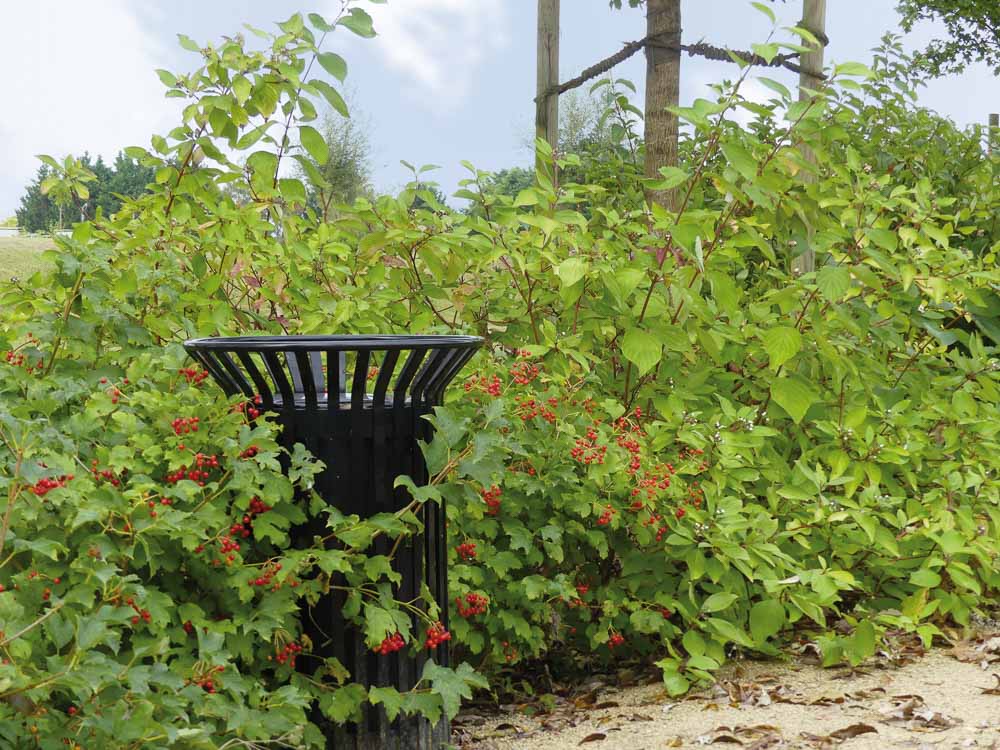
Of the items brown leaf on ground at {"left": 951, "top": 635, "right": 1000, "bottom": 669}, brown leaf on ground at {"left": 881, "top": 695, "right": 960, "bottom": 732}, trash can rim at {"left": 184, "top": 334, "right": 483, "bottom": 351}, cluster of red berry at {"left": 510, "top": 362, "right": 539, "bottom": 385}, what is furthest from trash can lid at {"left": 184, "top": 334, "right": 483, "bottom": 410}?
brown leaf on ground at {"left": 951, "top": 635, "right": 1000, "bottom": 669}

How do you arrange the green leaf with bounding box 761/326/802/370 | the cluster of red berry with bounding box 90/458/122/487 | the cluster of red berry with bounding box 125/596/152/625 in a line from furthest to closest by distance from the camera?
the green leaf with bounding box 761/326/802/370 < the cluster of red berry with bounding box 90/458/122/487 < the cluster of red berry with bounding box 125/596/152/625

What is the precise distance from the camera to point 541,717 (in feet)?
12.4

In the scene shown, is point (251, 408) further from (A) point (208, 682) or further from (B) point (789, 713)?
(B) point (789, 713)

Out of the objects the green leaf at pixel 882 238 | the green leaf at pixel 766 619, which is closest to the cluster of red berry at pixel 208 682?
the green leaf at pixel 766 619

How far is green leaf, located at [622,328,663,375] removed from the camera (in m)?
3.85

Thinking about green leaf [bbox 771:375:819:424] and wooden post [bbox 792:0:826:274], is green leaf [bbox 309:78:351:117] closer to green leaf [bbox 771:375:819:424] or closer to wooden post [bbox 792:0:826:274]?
green leaf [bbox 771:375:819:424]

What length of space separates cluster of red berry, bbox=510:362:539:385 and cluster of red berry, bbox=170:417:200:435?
1.30 meters

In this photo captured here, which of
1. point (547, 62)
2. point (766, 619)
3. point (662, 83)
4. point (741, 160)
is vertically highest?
point (547, 62)

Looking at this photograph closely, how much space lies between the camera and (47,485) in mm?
2340

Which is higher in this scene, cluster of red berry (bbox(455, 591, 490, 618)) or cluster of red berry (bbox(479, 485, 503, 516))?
cluster of red berry (bbox(479, 485, 503, 516))

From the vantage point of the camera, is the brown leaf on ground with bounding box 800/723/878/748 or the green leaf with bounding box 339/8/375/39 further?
the green leaf with bounding box 339/8/375/39

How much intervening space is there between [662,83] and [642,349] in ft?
9.26

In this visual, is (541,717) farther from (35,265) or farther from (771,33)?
(35,265)

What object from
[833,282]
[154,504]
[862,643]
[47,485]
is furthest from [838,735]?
[47,485]
